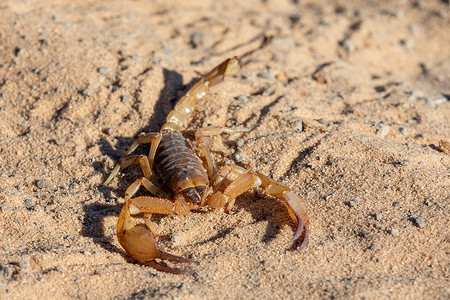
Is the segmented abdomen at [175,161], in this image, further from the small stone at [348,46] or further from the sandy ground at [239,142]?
the small stone at [348,46]

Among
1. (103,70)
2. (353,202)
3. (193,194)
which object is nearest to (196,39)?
(103,70)

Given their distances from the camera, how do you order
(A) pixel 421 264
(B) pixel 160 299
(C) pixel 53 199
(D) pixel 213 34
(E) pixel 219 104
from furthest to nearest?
(D) pixel 213 34 → (E) pixel 219 104 → (C) pixel 53 199 → (A) pixel 421 264 → (B) pixel 160 299

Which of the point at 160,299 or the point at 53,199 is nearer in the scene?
the point at 160,299

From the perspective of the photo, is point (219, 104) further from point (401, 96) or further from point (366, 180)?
point (401, 96)

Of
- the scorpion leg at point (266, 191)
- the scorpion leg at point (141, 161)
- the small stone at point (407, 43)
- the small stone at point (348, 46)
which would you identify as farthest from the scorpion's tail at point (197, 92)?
the small stone at point (407, 43)

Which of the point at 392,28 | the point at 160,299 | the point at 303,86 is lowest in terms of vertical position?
the point at 392,28

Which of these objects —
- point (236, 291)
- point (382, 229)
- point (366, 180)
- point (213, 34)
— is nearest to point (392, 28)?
point (213, 34)

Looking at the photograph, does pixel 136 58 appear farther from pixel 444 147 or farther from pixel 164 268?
pixel 444 147
